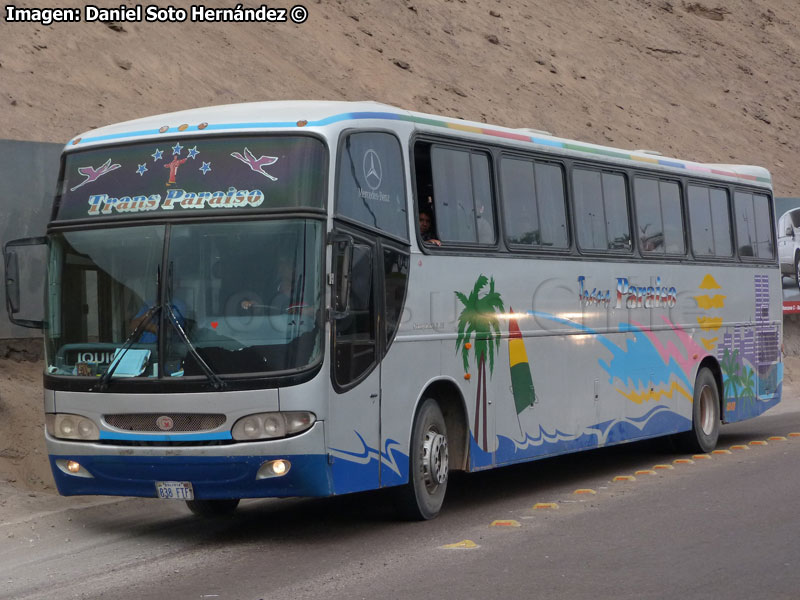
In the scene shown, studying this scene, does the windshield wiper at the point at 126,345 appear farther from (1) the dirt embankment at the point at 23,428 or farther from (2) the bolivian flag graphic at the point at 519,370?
(2) the bolivian flag graphic at the point at 519,370

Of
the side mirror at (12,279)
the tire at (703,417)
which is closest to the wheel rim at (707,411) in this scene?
the tire at (703,417)

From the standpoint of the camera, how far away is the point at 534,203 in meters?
12.6

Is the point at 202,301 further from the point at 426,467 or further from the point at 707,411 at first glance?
the point at 707,411

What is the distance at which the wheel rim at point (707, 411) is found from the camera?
52.4ft

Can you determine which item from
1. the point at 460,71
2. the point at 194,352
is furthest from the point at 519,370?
the point at 460,71

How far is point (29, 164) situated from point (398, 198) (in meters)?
6.25

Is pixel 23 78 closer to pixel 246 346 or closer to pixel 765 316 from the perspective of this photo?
pixel 765 316

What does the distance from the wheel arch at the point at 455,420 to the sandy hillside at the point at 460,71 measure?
390 cm

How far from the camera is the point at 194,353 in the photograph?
9.23 m

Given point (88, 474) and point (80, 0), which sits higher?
point (80, 0)

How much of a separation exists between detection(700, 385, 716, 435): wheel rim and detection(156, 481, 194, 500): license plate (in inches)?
329

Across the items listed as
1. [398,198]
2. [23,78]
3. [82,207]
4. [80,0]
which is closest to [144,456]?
[82,207]

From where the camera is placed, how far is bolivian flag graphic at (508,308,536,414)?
39.4ft

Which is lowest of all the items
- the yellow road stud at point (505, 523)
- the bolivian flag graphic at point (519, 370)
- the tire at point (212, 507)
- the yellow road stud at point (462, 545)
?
the yellow road stud at point (462, 545)
